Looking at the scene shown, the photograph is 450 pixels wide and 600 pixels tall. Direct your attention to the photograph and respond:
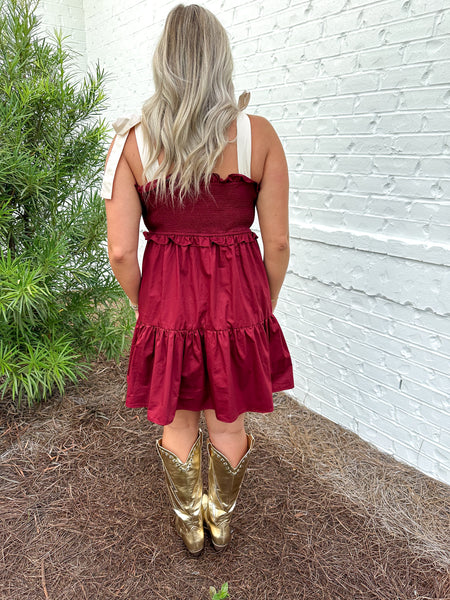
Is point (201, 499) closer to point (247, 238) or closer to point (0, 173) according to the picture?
point (247, 238)

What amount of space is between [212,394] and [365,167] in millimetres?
1269

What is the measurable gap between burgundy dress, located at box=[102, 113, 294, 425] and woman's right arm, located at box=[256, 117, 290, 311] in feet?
0.14

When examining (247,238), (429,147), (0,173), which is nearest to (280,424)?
(247,238)

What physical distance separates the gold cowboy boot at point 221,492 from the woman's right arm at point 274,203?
67cm

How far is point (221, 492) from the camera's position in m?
1.60

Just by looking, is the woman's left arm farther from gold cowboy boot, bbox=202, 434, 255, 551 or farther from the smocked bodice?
gold cowboy boot, bbox=202, 434, 255, 551

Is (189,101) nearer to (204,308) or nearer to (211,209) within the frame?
(211,209)

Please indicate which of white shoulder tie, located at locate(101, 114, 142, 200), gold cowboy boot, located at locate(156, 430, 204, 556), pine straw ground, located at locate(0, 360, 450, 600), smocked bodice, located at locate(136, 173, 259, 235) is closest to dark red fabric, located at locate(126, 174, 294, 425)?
smocked bodice, located at locate(136, 173, 259, 235)

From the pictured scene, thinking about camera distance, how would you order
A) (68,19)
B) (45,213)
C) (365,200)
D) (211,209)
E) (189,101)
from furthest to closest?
(68,19) < (45,213) < (365,200) < (211,209) < (189,101)

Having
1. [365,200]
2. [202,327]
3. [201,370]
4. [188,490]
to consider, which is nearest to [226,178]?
[202,327]

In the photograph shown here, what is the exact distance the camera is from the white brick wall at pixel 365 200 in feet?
5.72

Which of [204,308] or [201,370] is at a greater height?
[204,308]

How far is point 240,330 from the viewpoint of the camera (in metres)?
1.36

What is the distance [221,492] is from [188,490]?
0.13 metres
